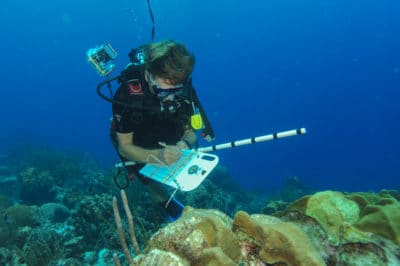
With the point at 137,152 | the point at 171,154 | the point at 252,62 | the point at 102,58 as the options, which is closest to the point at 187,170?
the point at 171,154

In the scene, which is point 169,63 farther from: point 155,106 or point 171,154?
point 171,154

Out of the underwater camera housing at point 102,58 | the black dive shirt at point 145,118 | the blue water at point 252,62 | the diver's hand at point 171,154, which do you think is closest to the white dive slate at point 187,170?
the diver's hand at point 171,154

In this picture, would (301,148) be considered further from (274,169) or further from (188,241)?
(188,241)

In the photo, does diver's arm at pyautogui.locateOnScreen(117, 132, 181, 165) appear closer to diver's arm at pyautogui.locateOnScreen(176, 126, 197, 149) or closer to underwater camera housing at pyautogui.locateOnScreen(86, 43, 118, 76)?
diver's arm at pyautogui.locateOnScreen(176, 126, 197, 149)

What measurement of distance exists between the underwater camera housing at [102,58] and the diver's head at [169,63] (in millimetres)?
1058

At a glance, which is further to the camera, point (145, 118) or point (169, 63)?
point (145, 118)

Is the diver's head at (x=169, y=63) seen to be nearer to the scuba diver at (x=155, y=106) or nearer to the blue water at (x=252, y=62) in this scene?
the scuba diver at (x=155, y=106)

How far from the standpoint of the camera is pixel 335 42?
12356cm

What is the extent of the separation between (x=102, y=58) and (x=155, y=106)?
136 cm

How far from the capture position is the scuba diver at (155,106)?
4.05 meters

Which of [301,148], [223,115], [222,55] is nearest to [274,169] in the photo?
[301,148]

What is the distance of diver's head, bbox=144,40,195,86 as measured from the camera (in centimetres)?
397

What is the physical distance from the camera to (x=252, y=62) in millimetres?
137500

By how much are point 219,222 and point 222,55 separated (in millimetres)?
150850
